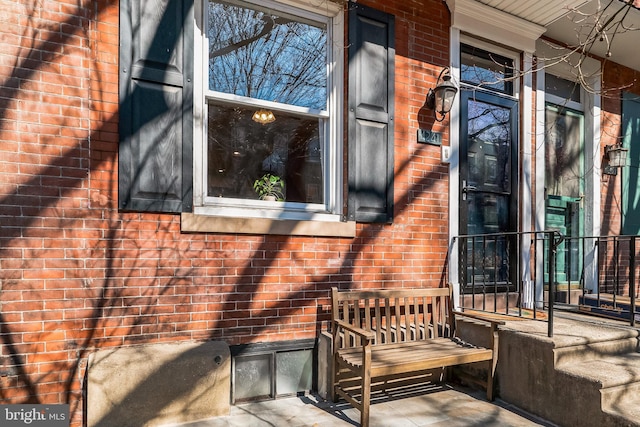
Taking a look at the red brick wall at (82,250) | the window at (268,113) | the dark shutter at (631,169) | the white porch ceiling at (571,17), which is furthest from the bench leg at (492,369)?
the dark shutter at (631,169)

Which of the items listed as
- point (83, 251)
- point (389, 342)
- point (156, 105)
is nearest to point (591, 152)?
point (389, 342)

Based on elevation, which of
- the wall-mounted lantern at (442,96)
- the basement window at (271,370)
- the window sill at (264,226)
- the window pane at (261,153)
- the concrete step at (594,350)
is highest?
the wall-mounted lantern at (442,96)

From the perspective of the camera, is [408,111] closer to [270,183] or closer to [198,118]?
[270,183]

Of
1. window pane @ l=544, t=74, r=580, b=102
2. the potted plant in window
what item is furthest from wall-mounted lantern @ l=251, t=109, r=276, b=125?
window pane @ l=544, t=74, r=580, b=102

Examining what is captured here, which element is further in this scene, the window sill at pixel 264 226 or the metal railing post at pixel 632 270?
the metal railing post at pixel 632 270

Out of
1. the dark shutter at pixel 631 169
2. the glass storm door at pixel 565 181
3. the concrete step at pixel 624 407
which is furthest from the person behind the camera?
the dark shutter at pixel 631 169

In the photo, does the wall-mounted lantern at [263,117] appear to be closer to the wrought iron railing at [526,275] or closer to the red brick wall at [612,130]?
the wrought iron railing at [526,275]

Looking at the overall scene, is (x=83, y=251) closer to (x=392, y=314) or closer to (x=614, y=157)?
(x=392, y=314)

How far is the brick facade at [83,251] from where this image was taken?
2596 millimetres

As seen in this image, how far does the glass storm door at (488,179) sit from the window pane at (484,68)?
165 mm

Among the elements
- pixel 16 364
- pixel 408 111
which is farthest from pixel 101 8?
pixel 408 111

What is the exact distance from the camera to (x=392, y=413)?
309 centimetres

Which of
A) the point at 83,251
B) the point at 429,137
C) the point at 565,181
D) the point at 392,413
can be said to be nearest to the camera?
the point at 83,251

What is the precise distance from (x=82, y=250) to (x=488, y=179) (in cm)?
406
